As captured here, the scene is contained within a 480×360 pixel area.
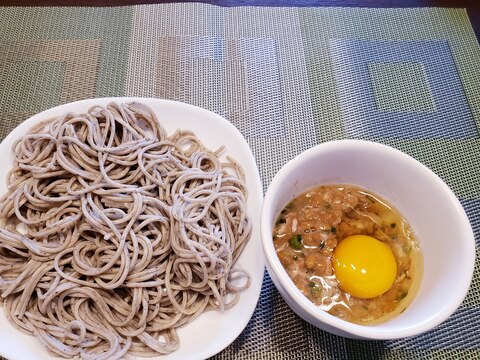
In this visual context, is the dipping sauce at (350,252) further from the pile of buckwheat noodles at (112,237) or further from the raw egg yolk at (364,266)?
the pile of buckwheat noodles at (112,237)

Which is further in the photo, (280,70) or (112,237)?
(280,70)

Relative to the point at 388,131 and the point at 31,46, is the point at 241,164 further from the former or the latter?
the point at 31,46

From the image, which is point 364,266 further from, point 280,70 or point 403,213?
point 280,70

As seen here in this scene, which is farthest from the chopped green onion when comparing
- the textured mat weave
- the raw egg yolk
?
the textured mat weave

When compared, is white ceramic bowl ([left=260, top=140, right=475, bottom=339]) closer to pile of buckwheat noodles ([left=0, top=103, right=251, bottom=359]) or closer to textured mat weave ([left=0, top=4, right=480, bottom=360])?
pile of buckwheat noodles ([left=0, top=103, right=251, bottom=359])

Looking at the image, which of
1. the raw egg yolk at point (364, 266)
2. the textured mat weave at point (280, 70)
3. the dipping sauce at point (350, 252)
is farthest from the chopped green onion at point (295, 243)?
the textured mat weave at point (280, 70)

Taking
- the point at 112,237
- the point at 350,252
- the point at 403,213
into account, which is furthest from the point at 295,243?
the point at 112,237
